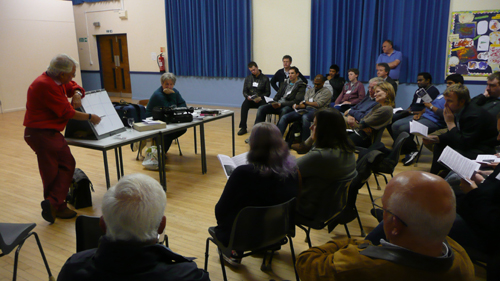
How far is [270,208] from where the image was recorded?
1.92m

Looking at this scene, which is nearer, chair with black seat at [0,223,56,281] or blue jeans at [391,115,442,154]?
chair with black seat at [0,223,56,281]

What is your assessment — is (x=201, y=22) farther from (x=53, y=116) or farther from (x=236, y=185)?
(x=236, y=185)

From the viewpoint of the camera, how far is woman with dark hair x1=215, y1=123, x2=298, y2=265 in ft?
6.58

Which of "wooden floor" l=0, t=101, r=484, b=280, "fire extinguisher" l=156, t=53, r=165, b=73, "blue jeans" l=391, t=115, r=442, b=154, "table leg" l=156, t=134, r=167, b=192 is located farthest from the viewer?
"fire extinguisher" l=156, t=53, r=165, b=73

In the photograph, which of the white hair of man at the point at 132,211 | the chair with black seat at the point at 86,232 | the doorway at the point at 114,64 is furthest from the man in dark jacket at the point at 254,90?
the doorway at the point at 114,64

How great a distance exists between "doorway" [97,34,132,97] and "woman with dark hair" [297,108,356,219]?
10.1 m

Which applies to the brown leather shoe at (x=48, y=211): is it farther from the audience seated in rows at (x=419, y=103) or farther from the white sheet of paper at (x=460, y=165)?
the audience seated in rows at (x=419, y=103)

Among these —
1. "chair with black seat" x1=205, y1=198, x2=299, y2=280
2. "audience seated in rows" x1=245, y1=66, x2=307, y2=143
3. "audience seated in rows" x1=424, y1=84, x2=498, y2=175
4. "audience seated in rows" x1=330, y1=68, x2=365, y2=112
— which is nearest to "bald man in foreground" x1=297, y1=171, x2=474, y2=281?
"chair with black seat" x1=205, y1=198, x2=299, y2=280

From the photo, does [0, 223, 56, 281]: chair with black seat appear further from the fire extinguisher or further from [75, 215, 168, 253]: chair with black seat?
the fire extinguisher

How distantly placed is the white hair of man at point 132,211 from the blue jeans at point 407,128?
4.50 meters

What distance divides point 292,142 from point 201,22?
5.13m

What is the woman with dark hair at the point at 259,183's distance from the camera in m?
2.01

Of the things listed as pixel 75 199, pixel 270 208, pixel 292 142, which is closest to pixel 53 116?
pixel 75 199

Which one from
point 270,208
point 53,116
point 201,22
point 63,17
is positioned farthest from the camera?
point 63,17
